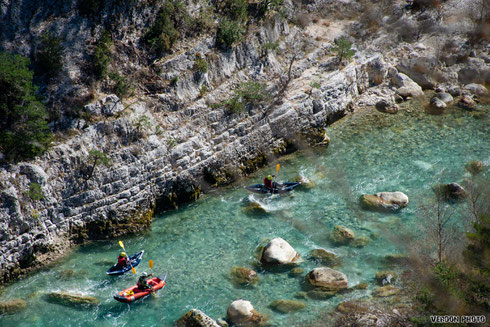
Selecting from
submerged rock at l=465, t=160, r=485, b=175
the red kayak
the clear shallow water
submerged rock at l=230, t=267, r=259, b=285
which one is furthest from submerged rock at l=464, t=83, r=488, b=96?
the red kayak

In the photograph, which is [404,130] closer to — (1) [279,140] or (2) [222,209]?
(1) [279,140]

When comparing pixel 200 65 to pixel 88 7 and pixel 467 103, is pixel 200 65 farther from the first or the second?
pixel 467 103

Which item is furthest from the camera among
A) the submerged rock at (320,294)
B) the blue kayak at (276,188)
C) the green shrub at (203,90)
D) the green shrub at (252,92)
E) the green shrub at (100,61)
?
the green shrub at (252,92)

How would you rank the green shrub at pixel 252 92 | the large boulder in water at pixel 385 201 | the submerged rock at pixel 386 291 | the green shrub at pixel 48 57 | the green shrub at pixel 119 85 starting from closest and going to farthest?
the submerged rock at pixel 386 291 → the large boulder in water at pixel 385 201 → the green shrub at pixel 48 57 → the green shrub at pixel 119 85 → the green shrub at pixel 252 92

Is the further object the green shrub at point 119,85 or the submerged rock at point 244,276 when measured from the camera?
the green shrub at point 119,85

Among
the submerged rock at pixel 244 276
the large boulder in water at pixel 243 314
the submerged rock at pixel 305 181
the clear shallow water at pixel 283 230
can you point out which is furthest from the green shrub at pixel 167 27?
the large boulder in water at pixel 243 314

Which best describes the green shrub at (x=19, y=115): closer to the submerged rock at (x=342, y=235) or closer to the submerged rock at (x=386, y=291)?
the submerged rock at (x=342, y=235)

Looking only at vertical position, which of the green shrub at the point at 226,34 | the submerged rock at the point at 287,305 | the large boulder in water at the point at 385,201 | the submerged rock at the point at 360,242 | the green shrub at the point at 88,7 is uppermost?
the green shrub at the point at 88,7

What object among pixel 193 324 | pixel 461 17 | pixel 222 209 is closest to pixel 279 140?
pixel 222 209
